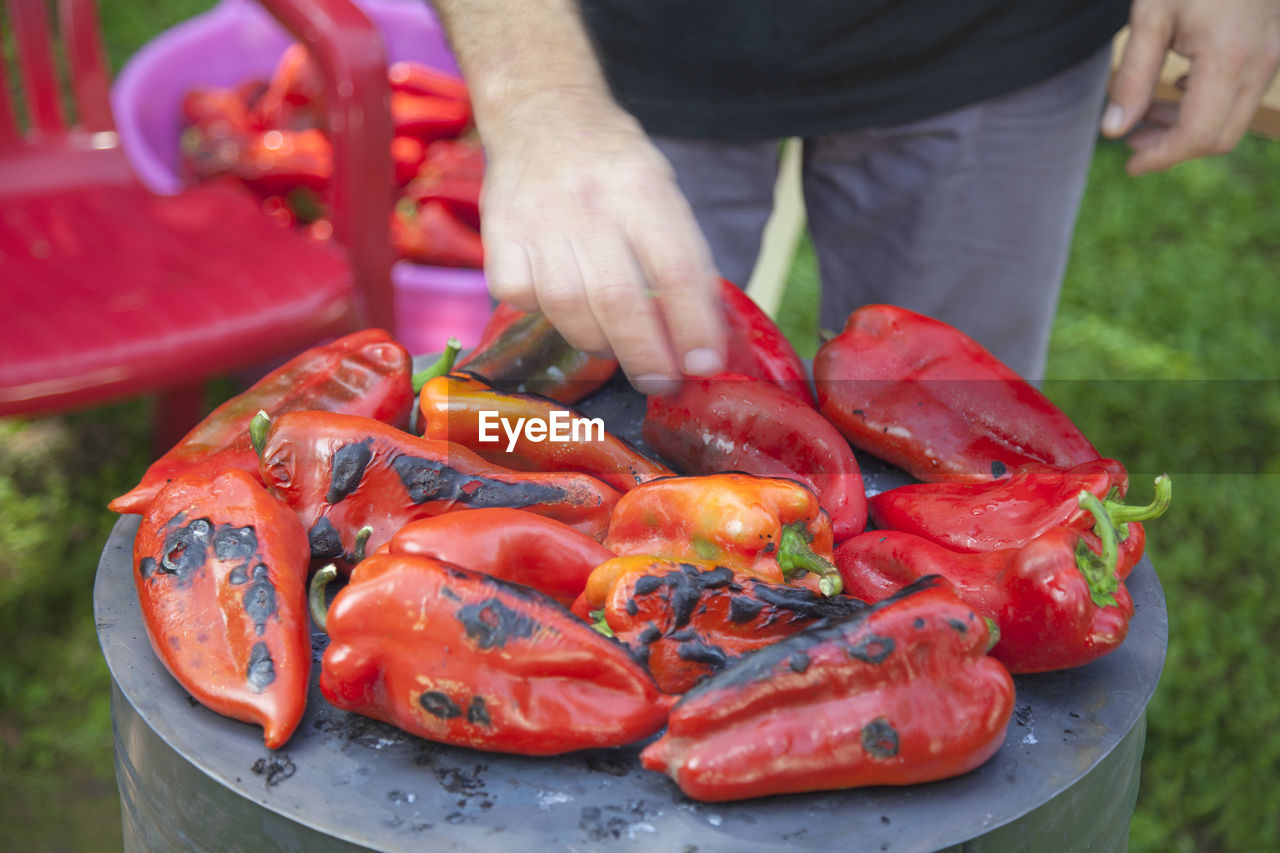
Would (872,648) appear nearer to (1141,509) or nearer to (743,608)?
(743,608)

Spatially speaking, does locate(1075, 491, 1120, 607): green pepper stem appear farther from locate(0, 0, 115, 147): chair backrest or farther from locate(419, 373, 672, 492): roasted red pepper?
locate(0, 0, 115, 147): chair backrest

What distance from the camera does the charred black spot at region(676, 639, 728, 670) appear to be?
3.35 feet

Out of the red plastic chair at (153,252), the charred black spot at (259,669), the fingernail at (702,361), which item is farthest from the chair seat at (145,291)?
the fingernail at (702,361)

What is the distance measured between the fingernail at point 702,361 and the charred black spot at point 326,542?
0.39 meters

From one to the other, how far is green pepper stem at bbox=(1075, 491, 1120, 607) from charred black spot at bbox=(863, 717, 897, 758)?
0.27 m

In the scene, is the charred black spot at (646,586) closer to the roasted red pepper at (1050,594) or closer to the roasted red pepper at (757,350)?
the roasted red pepper at (1050,594)

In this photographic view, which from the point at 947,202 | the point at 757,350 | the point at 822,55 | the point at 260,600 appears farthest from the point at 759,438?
the point at 947,202

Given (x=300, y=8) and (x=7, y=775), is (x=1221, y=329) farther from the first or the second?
(x=7, y=775)

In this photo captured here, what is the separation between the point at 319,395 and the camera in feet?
4.42

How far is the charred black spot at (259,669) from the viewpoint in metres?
0.97

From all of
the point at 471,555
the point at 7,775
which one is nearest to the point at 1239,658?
the point at 471,555

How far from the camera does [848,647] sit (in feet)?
3.13

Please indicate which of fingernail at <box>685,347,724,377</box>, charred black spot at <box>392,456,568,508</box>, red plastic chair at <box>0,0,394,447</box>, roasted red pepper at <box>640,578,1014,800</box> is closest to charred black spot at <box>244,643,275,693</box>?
charred black spot at <box>392,456,568,508</box>

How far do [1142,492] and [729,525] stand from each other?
2282 millimetres
